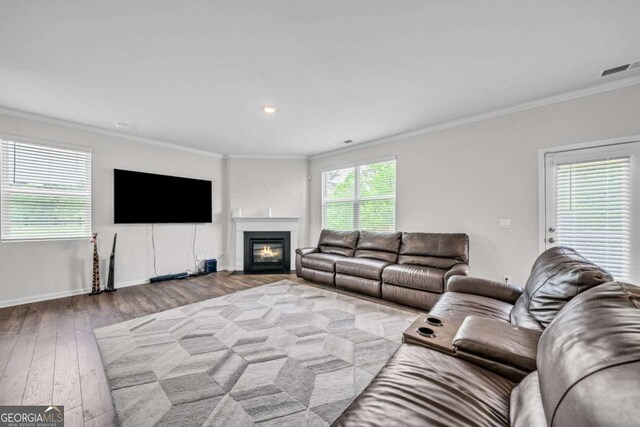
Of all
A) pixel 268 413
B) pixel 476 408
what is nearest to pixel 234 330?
pixel 268 413

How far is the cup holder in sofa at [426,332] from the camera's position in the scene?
1507mm

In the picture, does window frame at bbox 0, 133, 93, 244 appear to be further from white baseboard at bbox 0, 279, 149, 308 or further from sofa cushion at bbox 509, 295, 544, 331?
sofa cushion at bbox 509, 295, 544, 331

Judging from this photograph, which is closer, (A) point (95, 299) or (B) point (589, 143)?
(B) point (589, 143)

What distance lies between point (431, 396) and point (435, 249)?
294 centimetres

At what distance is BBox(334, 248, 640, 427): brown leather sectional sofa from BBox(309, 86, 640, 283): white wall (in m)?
1.90

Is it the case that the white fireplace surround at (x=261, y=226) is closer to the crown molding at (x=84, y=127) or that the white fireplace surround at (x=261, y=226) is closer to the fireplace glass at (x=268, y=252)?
the fireplace glass at (x=268, y=252)

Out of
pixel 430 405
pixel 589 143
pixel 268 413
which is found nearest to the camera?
pixel 430 405

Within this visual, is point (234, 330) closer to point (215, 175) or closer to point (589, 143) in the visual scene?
Result: point (215, 175)

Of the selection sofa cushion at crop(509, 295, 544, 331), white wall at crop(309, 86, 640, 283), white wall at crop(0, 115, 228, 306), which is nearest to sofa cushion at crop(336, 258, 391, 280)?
white wall at crop(309, 86, 640, 283)

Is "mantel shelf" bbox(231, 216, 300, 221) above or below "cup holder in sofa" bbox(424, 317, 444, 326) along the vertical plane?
above

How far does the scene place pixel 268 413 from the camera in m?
1.55

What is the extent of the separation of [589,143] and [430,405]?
3.54 metres

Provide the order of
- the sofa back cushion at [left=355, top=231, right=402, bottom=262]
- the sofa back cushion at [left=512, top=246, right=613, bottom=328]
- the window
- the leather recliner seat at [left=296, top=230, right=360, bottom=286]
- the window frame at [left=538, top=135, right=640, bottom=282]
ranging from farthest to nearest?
the window, the leather recliner seat at [left=296, top=230, right=360, bottom=286], the sofa back cushion at [left=355, top=231, right=402, bottom=262], the window frame at [left=538, top=135, right=640, bottom=282], the sofa back cushion at [left=512, top=246, right=613, bottom=328]

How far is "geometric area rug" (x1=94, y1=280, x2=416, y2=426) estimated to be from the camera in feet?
5.17
